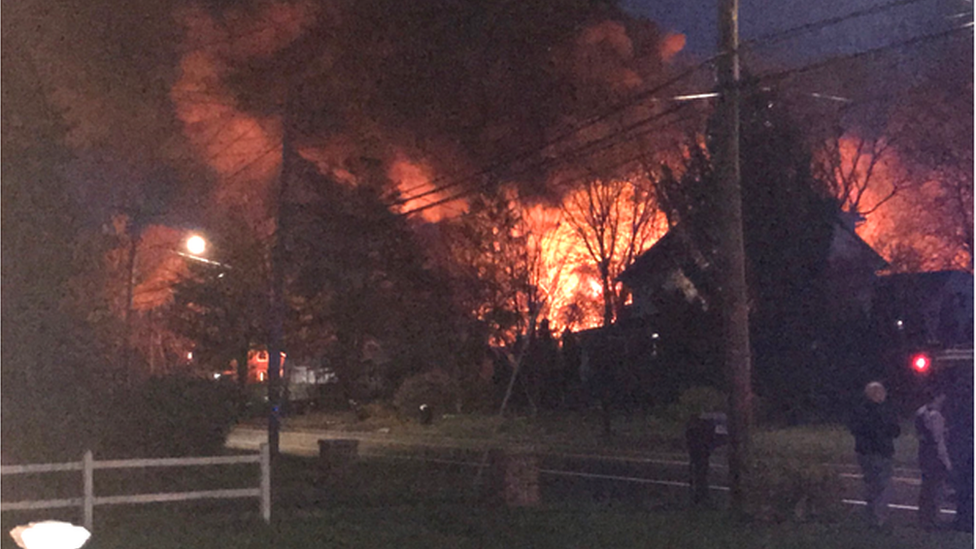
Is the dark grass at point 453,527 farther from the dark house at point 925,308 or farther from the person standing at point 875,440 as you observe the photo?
the dark house at point 925,308

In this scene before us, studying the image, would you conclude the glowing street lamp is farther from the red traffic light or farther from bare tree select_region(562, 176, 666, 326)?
bare tree select_region(562, 176, 666, 326)

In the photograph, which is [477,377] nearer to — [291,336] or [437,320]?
[437,320]

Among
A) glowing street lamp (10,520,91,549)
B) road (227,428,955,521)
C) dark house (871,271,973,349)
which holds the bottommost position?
road (227,428,955,521)

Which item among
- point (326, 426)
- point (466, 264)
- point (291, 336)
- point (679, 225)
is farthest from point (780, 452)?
point (291, 336)

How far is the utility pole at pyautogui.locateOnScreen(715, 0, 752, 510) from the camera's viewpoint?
525 inches

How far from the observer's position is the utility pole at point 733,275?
525 inches

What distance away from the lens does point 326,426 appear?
39.9 metres

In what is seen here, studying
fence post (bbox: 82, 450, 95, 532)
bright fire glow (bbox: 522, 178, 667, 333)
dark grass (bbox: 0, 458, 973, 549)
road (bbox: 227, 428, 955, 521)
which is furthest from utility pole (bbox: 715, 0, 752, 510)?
bright fire glow (bbox: 522, 178, 667, 333)

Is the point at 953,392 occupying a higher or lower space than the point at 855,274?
lower

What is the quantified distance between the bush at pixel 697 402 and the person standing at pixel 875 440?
15626 mm

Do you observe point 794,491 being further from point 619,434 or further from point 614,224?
point 614,224

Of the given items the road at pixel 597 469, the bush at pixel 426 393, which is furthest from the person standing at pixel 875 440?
the bush at pixel 426 393

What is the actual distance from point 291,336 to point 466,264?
35.2ft

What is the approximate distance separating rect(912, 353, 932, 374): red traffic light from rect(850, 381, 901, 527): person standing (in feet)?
13.0
